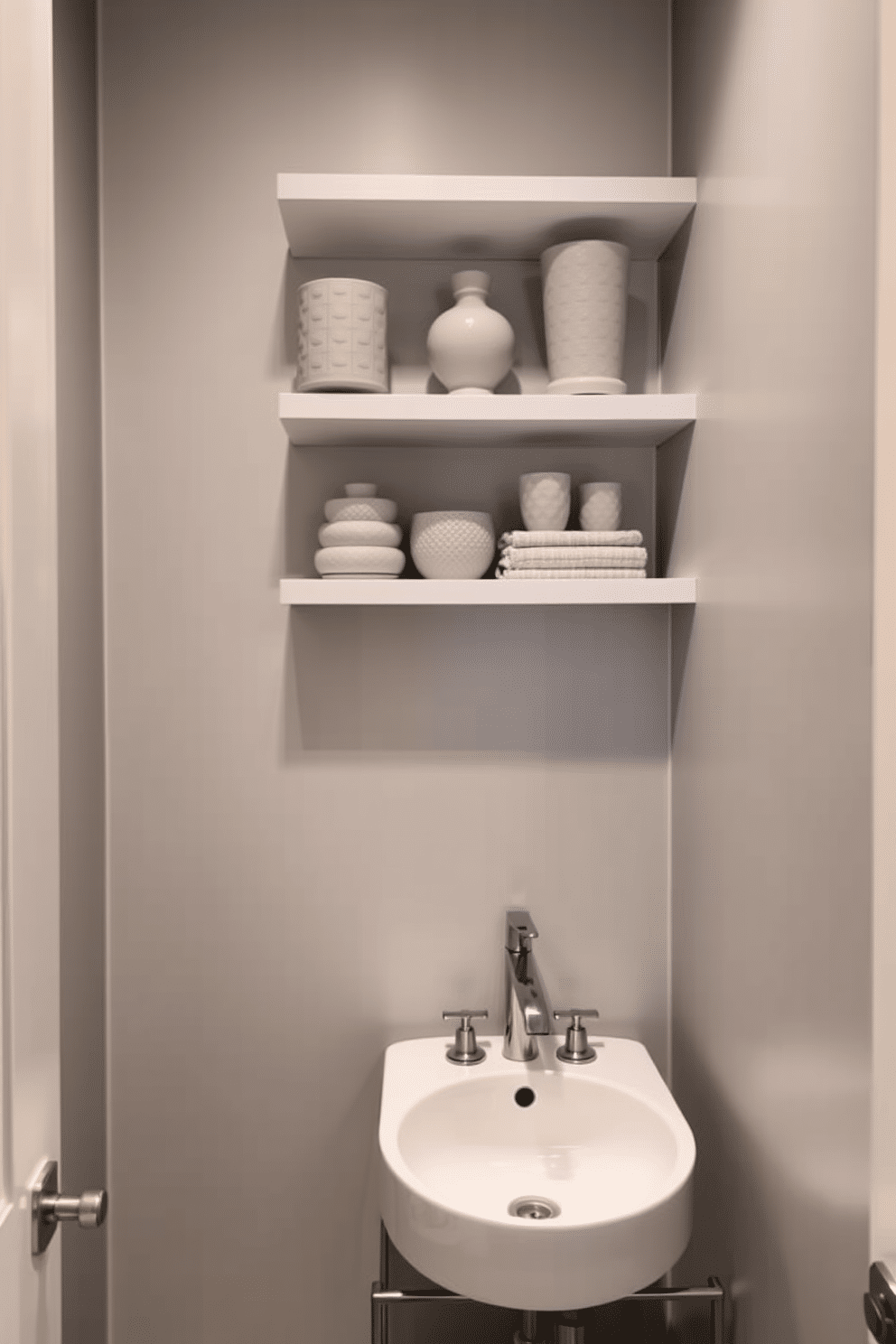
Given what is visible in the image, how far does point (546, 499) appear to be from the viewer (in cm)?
156

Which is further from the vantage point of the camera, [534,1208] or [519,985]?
[519,985]

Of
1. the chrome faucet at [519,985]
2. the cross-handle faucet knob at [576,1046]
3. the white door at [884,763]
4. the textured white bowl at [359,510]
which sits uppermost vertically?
the textured white bowl at [359,510]

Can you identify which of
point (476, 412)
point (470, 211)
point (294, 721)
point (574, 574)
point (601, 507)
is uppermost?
point (470, 211)

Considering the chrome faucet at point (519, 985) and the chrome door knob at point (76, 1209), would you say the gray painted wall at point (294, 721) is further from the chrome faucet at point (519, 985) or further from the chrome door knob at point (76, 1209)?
the chrome door knob at point (76, 1209)

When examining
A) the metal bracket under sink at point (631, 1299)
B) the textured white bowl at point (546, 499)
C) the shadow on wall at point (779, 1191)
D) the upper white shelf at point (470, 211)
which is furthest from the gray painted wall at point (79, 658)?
the shadow on wall at point (779, 1191)

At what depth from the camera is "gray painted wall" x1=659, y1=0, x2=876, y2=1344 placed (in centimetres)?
95

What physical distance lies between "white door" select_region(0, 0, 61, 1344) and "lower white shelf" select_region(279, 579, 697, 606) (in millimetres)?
580

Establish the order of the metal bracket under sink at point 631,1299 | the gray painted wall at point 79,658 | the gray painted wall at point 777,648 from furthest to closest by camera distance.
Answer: the gray painted wall at point 79,658, the metal bracket under sink at point 631,1299, the gray painted wall at point 777,648

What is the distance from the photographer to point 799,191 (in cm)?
108

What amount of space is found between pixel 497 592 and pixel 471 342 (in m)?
0.37

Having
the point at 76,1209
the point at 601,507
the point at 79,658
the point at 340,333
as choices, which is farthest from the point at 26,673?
the point at 601,507

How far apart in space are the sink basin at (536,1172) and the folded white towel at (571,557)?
741 mm

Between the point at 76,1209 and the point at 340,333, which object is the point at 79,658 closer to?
the point at 340,333

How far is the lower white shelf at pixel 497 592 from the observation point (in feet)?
4.97
